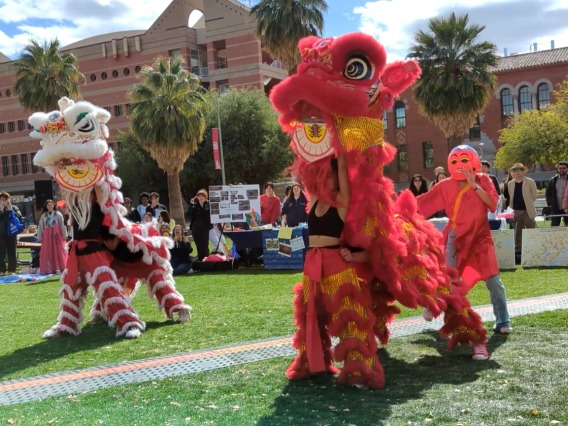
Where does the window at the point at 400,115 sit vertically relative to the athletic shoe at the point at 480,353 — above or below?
above

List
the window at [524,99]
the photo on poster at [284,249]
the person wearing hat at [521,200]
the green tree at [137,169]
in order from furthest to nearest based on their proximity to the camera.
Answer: the window at [524,99] < the green tree at [137,169] < the photo on poster at [284,249] < the person wearing hat at [521,200]

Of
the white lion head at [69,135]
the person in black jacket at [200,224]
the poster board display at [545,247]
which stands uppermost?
the white lion head at [69,135]

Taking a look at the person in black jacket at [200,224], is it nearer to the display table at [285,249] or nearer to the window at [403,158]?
the display table at [285,249]

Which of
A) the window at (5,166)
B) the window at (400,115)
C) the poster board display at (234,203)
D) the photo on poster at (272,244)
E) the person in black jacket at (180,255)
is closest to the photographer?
the photo on poster at (272,244)

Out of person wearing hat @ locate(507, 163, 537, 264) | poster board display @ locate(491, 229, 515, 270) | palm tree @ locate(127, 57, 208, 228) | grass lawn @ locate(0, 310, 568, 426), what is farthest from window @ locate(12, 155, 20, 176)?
grass lawn @ locate(0, 310, 568, 426)

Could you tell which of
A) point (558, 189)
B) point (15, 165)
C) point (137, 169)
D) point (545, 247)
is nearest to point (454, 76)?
point (558, 189)

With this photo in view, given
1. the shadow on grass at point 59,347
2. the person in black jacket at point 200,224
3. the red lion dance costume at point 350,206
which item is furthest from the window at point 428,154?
the red lion dance costume at point 350,206

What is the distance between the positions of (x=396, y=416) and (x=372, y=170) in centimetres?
172

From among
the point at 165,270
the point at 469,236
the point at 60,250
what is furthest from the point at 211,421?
the point at 60,250

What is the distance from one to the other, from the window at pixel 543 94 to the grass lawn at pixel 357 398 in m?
42.5

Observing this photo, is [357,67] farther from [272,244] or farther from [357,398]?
[272,244]

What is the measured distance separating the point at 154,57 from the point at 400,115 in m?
18.8

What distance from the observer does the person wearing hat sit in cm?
1115

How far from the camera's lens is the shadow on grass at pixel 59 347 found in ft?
19.2
